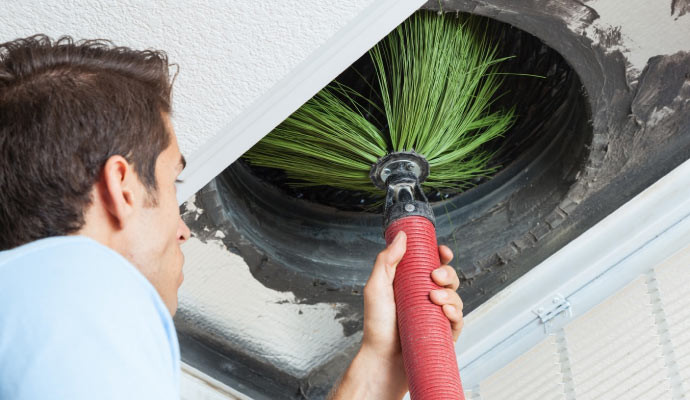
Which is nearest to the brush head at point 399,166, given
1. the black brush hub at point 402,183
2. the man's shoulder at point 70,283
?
the black brush hub at point 402,183

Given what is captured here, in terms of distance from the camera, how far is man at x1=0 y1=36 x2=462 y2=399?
0.66m

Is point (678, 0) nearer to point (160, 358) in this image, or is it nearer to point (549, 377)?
point (549, 377)

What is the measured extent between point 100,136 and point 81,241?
0.19 meters

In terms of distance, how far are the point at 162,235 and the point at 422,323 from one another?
0.53 m

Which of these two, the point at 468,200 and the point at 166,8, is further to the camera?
the point at 468,200

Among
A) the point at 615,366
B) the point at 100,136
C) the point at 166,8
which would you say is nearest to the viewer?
Result: the point at 100,136

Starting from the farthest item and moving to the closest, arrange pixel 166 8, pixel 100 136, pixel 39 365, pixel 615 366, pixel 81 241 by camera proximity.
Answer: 1. pixel 615 366
2. pixel 166 8
3. pixel 100 136
4. pixel 81 241
5. pixel 39 365

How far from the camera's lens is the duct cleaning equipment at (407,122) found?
1641 millimetres

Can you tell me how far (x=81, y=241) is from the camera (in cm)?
76

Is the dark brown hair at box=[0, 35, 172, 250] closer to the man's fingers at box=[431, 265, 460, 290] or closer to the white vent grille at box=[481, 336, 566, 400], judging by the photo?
the man's fingers at box=[431, 265, 460, 290]

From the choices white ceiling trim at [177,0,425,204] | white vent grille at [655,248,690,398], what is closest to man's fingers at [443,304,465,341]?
white ceiling trim at [177,0,425,204]

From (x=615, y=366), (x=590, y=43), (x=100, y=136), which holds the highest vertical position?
(x=590, y=43)

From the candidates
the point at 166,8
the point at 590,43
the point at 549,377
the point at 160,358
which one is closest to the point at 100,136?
the point at 160,358

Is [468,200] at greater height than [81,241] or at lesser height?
greater
